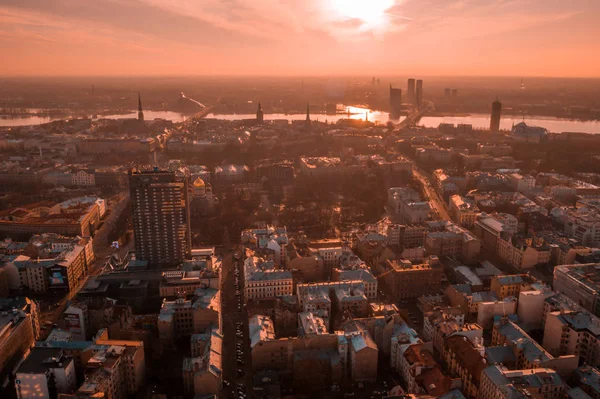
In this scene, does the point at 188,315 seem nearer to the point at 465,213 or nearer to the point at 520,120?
the point at 465,213

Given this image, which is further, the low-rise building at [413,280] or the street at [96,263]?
the low-rise building at [413,280]

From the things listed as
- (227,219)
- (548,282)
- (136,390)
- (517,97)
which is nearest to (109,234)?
(227,219)

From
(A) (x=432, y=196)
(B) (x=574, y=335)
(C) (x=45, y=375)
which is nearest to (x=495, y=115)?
(A) (x=432, y=196)

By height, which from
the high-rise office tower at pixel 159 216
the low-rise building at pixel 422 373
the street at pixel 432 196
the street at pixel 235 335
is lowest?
the street at pixel 235 335

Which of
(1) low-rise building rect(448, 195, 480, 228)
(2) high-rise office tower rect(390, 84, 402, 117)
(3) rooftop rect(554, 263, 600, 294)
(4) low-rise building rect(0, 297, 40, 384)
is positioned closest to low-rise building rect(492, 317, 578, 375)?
(3) rooftop rect(554, 263, 600, 294)

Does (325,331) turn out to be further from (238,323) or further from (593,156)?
(593,156)

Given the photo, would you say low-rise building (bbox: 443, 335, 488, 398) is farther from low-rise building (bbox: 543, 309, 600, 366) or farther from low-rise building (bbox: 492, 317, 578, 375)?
low-rise building (bbox: 543, 309, 600, 366)

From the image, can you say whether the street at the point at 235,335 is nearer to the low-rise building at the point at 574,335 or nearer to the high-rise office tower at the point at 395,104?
the low-rise building at the point at 574,335

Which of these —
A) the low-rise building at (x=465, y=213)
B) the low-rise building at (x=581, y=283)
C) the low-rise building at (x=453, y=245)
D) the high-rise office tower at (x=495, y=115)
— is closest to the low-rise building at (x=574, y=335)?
the low-rise building at (x=581, y=283)

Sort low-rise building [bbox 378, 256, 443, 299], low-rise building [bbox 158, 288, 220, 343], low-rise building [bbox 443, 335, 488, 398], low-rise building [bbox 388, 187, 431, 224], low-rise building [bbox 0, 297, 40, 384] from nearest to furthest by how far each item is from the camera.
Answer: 1. low-rise building [bbox 443, 335, 488, 398]
2. low-rise building [bbox 0, 297, 40, 384]
3. low-rise building [bbox 158, 288, 220, 343]
4. low-rise building [bbox 378, 256, 443, 299]
5. low-rise building [bbox 388, 187, 431, 224]
